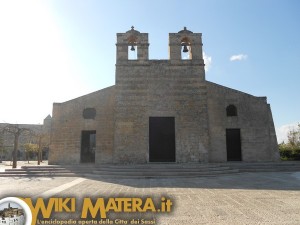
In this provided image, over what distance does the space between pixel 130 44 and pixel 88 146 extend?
24.7ft

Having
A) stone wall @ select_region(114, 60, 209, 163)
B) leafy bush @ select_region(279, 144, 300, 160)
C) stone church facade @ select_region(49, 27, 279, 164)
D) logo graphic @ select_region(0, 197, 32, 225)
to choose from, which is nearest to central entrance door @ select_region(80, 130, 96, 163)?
stone church facade @ select_region(49, 27, 279, 164)

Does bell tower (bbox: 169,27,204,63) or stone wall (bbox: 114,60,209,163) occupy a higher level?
bell tower (bbox: 169,27,204,63)

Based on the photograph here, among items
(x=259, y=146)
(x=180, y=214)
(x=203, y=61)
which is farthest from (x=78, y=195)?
(x=259, y=146)

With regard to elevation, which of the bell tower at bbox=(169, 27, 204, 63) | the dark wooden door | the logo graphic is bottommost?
the logo graphic

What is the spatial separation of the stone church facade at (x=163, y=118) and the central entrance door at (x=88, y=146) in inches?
2.6

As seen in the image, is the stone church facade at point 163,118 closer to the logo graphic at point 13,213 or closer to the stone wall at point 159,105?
the stone wall at point 159,105

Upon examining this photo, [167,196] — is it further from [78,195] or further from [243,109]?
[243,109]

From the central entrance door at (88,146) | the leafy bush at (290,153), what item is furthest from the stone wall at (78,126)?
the leafy bush at (290,153)

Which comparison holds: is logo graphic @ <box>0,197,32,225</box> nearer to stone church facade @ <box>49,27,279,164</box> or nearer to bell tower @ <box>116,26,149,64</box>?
stone church facade @ <box>49,27,279,164</box>

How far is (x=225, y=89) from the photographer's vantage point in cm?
1709

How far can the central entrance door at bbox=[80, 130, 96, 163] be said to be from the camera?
53.9 ft

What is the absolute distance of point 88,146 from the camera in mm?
16516

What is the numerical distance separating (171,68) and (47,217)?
12948 mm

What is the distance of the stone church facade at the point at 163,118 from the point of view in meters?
15.4
